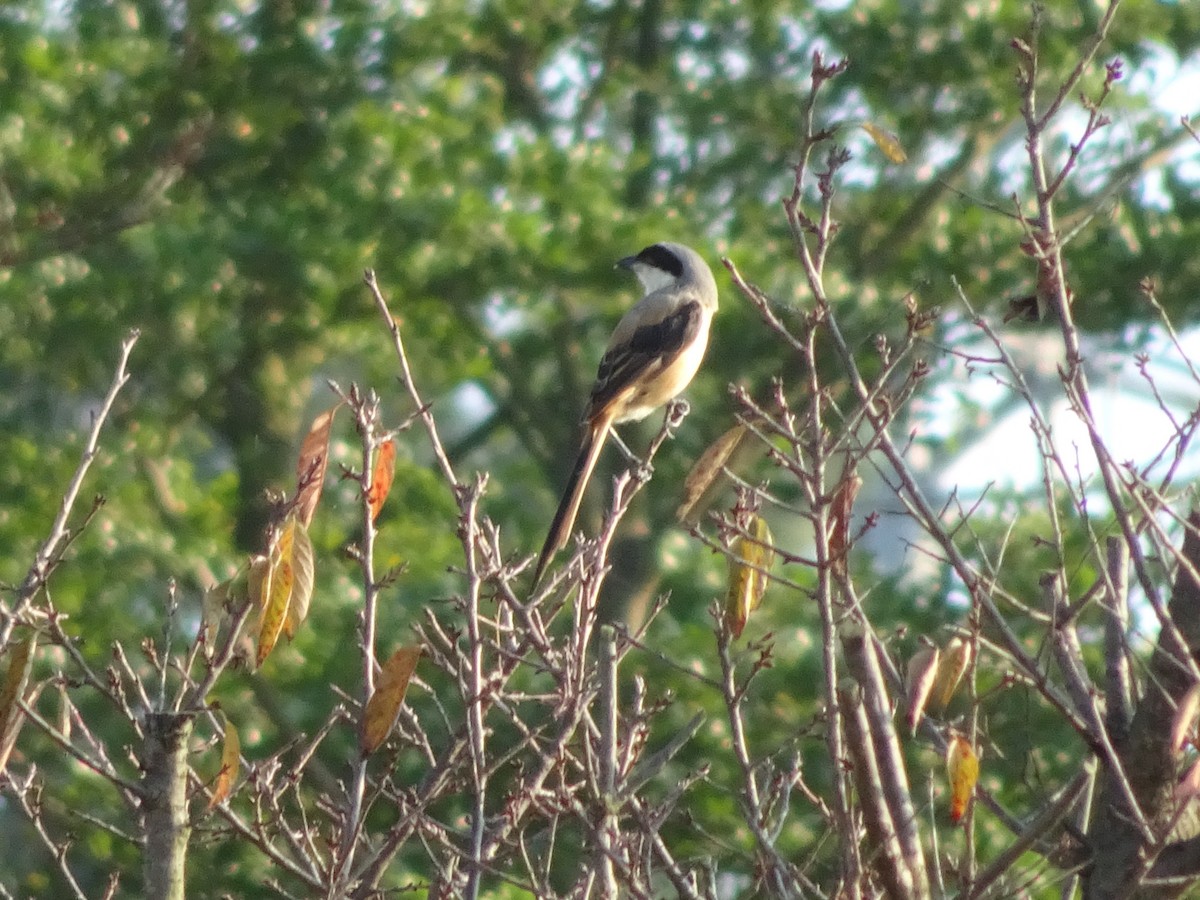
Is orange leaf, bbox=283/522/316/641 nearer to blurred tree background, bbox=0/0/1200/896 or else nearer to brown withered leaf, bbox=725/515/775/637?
brown withered leaf, bbox=725/515/775/637

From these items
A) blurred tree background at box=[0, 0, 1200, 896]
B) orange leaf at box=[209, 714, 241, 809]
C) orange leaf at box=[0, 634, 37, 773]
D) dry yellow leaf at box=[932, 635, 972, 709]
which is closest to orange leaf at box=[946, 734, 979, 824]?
dry yellow leaf at box=[932, 635, 972, 709]

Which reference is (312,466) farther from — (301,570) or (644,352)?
(644,352)

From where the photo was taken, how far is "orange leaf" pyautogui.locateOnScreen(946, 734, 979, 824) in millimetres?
2996

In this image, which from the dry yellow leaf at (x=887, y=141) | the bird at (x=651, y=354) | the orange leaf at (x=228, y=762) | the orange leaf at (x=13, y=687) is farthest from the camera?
the bird at (x=651, y=354)

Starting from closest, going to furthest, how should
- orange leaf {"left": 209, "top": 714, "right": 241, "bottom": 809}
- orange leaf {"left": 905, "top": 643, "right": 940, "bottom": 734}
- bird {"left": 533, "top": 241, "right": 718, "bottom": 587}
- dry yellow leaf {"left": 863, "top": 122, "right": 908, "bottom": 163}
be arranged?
1. orange leaf {"left": 905, "top": 643, "right": 940, "bottom": 734}
2. orange leaf {"left": 209, "top": 714, "right": 241, "bottom": 809}
3. dry yellow leaf {"left": 863, "top": 122, "right": 908, "bottom": 163}
4. bird {"left": 533, "top": 241, "right": 718, "bottom": 587}

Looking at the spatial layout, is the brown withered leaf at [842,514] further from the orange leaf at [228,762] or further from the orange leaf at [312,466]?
the orange leaf at [228,762]

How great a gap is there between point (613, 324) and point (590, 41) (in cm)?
295

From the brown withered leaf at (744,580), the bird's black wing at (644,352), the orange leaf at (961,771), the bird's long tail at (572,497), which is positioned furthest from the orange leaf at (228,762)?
the bird's black wing at (644,352)

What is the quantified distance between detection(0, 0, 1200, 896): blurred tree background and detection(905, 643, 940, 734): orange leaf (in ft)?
17.9


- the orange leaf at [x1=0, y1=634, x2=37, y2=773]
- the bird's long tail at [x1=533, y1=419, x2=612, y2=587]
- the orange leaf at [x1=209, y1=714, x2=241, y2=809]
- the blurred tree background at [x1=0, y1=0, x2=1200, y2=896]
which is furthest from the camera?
the blurred tree background at [x1=0, y1=0, x2=1200, y2=896]

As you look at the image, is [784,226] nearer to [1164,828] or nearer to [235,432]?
[235,432]

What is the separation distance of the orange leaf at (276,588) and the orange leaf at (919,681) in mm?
1092

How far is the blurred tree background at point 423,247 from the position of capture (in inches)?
377

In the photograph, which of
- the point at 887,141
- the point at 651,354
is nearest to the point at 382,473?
the point at 887,141
